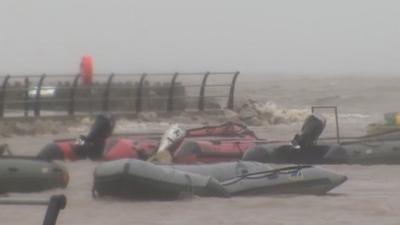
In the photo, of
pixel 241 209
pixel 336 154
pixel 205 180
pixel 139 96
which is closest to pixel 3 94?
pixel 139 96

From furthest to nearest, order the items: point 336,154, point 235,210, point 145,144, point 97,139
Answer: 1. point 97,139
2. point 145,144
3. point 336,154
4. point 235,210

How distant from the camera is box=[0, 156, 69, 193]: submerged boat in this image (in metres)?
12.7

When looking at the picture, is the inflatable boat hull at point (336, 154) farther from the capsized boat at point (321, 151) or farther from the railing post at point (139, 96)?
the railing post at point (139, 96)

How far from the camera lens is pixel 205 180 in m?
12.4

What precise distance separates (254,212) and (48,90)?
56.5 ft

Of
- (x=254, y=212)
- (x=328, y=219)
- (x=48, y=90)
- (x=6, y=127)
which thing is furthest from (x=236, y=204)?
(x=48, y=90)

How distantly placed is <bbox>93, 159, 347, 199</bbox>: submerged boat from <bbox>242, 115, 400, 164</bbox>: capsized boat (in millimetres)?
2968

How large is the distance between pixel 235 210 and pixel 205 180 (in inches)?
46.9

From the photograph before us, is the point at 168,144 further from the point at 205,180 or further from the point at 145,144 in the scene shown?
the point at 205,180

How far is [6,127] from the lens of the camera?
25.0m

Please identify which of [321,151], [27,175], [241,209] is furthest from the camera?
[321,151]

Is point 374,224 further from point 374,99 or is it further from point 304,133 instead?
point 374,99

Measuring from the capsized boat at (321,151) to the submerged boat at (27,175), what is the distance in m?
3.98

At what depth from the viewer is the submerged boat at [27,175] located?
12719 millimetres
